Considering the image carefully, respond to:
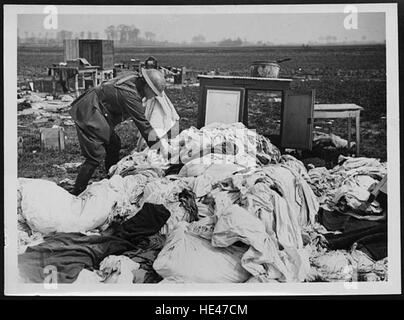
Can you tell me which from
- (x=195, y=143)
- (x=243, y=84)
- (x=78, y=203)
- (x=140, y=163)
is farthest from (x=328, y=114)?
(x=78, y=203)

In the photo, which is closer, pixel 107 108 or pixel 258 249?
pixel 258 249

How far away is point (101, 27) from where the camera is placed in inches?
129

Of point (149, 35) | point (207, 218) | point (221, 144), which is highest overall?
point (149, 35)

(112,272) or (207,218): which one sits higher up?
(207,218)

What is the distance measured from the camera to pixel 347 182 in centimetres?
331

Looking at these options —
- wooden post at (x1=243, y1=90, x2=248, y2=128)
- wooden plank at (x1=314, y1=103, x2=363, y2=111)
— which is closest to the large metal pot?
wooden post at (x1=243, y1=90, x2=248, y2=128)

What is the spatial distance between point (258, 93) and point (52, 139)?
45.2 inches

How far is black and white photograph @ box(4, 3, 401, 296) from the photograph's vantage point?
128 inches

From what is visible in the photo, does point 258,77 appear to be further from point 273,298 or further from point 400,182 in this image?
point 273,298

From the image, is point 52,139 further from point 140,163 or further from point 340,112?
point 340,112

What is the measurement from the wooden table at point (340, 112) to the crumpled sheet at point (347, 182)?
9 centimetres

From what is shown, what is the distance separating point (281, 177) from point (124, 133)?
0.88 metres

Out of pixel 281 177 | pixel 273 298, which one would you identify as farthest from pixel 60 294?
pixel 281 177
